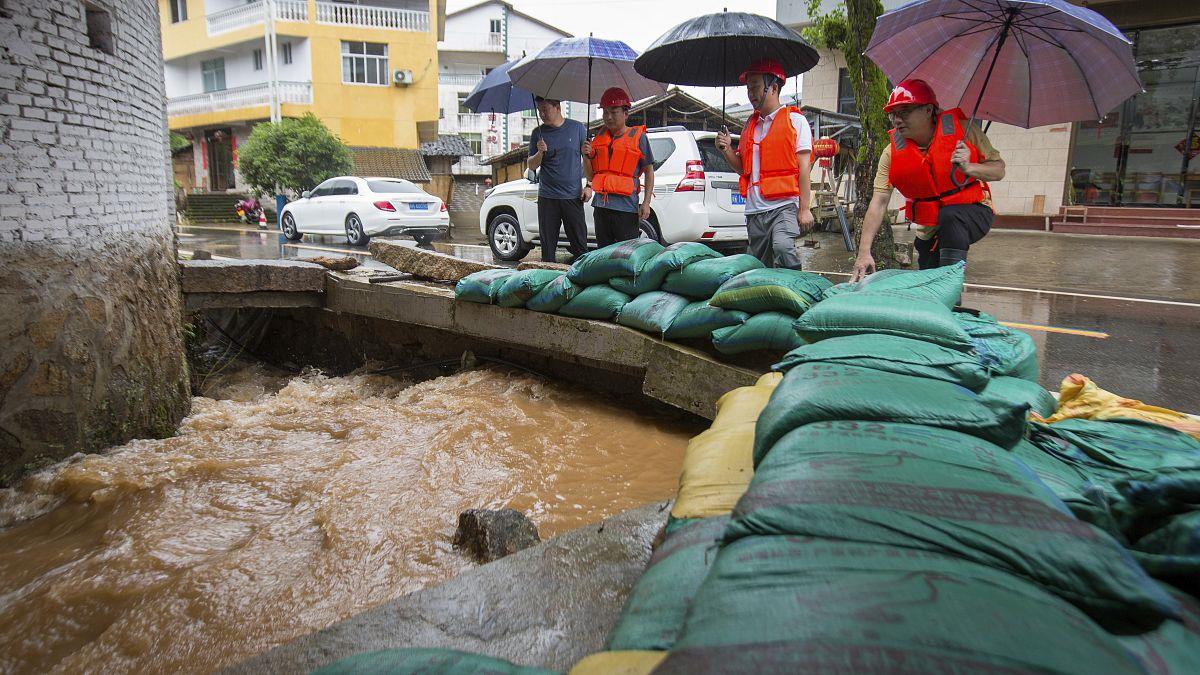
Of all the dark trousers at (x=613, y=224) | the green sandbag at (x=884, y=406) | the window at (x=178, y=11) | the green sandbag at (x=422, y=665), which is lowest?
the green sandbag at (x=422, y=665)

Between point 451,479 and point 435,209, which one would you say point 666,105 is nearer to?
point 435,209

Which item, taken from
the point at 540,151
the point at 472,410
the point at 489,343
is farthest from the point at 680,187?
the point at 472,410

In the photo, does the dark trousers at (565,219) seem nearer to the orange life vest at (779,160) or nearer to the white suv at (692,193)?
the white suv at (692,193)

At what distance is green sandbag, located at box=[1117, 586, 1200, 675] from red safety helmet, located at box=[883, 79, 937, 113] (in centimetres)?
297

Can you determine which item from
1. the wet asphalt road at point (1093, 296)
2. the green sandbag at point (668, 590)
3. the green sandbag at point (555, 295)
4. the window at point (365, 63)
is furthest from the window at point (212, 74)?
the green sandbag at point (668, 590)

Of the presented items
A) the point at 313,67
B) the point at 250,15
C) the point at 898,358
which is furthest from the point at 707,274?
the point at 250,15

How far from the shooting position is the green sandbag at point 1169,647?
97 centimetres

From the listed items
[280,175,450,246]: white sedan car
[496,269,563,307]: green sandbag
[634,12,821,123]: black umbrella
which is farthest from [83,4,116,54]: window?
[280,175,450,246]: white sedan car

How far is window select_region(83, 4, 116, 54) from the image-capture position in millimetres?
4465

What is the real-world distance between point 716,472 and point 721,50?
4.26 meters

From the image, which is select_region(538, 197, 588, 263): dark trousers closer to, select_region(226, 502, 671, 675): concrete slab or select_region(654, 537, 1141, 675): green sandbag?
select_region(226, 502, 671, 675): concrete slab

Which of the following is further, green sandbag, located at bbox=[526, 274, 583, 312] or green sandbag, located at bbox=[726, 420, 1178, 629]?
green sandbag, located at bbox=[526, 274, 583, 312]

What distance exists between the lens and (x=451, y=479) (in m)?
3.81

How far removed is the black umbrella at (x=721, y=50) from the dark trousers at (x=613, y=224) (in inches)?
42.7
